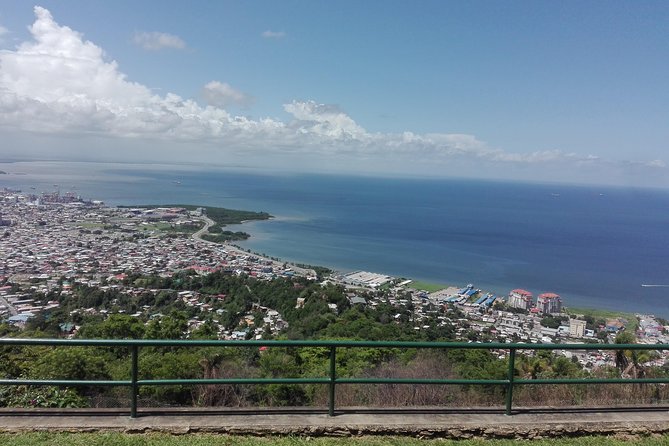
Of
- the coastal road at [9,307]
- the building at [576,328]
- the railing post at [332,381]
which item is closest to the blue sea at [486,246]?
the building at [576,328]

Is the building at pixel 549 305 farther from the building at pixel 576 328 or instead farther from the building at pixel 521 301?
the building at pixel 576 328

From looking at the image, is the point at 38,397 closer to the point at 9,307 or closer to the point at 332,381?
the point at 332,381

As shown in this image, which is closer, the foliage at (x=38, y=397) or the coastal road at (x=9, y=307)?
the foliage at (x=38, y=397)

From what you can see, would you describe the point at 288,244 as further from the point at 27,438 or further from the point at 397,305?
the point at 27,438

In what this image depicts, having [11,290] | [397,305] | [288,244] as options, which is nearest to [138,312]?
[11,290]

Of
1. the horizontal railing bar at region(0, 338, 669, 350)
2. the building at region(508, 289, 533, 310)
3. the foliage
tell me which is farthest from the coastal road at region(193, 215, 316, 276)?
the horizontal railing bar at region(0, 338, 669, 350)

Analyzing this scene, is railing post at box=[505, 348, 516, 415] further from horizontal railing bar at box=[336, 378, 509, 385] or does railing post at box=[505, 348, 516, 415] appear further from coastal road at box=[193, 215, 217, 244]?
coastal road at box=[193, 215, 217, 244]

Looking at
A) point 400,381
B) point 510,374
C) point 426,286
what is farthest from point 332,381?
point 426,286
